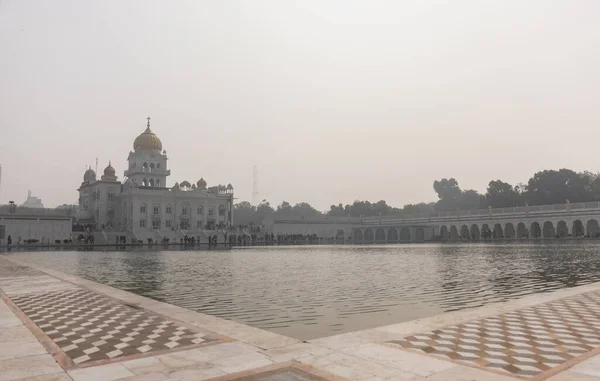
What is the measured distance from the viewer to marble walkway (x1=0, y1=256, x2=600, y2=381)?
222 inches

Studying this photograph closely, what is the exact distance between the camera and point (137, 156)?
8688cm

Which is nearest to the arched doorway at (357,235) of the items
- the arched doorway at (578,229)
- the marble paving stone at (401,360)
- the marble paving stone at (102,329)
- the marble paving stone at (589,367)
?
the arched doorway at (578,229)

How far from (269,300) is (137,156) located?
265 ft

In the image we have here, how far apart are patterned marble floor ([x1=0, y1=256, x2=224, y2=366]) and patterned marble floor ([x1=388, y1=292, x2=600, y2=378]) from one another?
135 inches

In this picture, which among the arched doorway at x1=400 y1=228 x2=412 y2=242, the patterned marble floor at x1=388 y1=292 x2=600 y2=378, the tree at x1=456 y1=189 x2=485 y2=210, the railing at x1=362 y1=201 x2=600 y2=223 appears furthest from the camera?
the tree at x1=456 y1=189 x2=485 y2=210

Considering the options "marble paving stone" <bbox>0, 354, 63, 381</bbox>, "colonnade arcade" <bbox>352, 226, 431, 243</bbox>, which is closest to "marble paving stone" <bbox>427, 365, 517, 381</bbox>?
"marble paving stone" <bbox>0, 354, 63, 381</bbox>

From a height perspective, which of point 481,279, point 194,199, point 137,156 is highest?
point 137,156

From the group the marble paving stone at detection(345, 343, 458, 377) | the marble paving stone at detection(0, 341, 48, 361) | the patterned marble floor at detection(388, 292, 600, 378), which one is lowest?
the patterned marble floor at detection(388, 292, 600, 378)

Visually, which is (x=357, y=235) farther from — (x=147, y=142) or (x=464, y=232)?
(x=147, y=142)

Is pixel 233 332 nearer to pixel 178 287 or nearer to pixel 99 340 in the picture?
pixel 99 340

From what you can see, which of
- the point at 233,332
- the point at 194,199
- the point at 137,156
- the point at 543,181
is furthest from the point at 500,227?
the point at 233,332

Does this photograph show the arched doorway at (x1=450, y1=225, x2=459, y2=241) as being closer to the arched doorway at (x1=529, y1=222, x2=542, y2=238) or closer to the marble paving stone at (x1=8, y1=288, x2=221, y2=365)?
the arched doorway at (x1=529, y1=222, x2=542, y2=238)

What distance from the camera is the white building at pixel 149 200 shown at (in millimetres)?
81062

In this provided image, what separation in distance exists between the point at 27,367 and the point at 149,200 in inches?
3102
